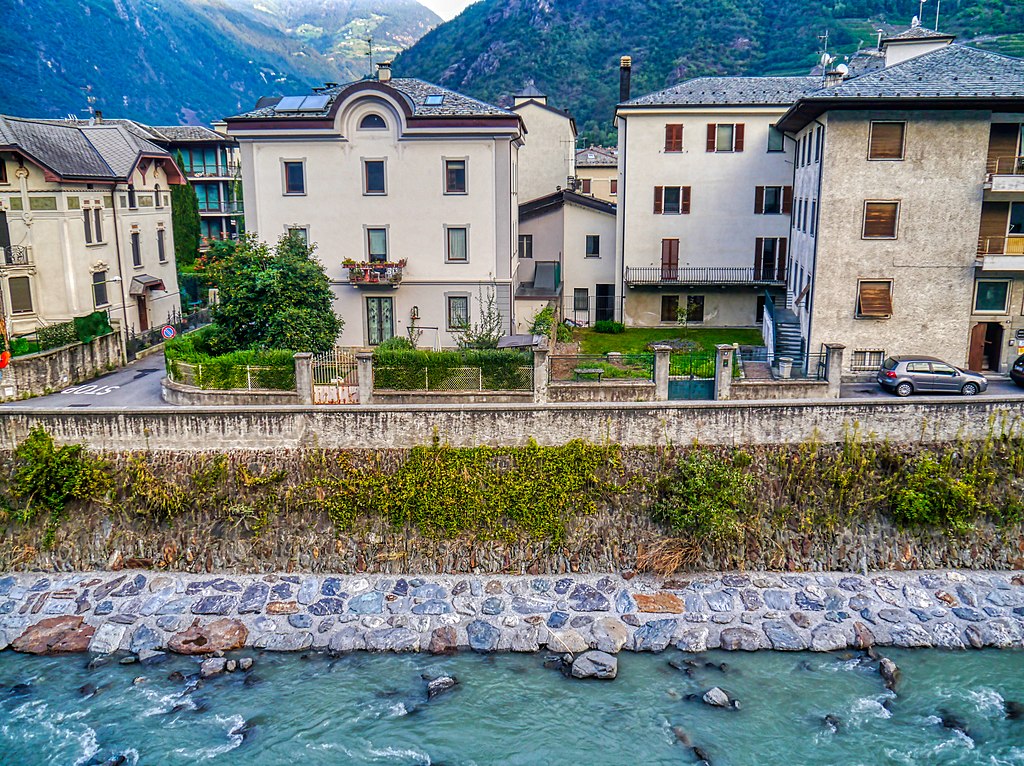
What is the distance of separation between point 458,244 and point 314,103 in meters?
7.99

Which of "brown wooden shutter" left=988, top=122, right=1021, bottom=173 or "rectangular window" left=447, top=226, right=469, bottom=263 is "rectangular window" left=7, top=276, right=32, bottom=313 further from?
"brown wooden shutter" left=988, top=122, right=1021, bottom=173

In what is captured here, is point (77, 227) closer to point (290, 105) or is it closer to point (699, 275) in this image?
point (290, 105)

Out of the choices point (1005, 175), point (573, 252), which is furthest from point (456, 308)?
point (1005, 175)

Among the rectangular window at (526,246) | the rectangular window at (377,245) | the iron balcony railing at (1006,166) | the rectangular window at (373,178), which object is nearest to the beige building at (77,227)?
the rectangular window at (377,245)

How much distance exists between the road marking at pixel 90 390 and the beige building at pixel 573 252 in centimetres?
1929

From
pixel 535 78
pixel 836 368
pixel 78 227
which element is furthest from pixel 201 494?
pixel 535 78

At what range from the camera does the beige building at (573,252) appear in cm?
4147

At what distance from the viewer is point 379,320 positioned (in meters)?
35.2

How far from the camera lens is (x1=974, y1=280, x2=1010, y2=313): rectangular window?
97.5ft

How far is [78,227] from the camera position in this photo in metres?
34.8

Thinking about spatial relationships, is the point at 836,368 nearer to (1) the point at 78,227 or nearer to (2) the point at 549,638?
(2) the point at 549,638

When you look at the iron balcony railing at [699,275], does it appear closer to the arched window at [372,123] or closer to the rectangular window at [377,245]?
the rectangular window at [377,245]

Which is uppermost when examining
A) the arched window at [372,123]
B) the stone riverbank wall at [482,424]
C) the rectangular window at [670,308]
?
the arched window at [372,123]

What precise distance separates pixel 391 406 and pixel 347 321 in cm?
1179
